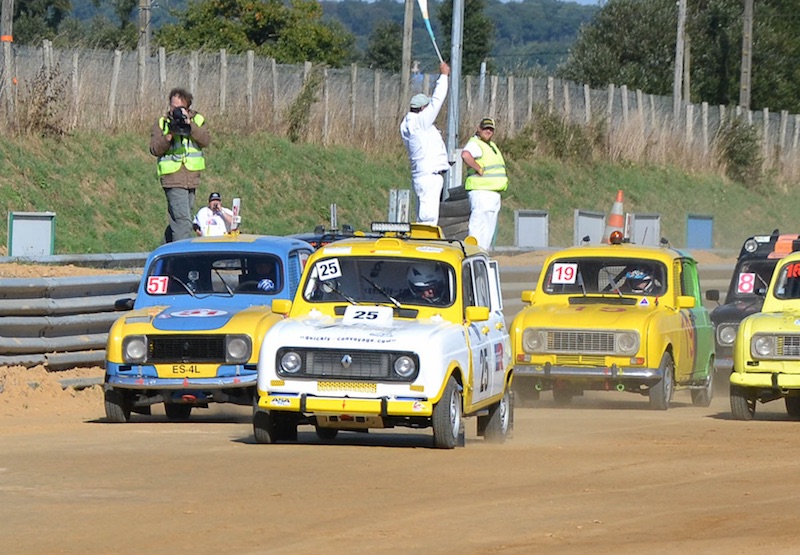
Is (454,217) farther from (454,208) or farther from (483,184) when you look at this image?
(483,184)

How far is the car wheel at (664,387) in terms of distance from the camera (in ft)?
58.9

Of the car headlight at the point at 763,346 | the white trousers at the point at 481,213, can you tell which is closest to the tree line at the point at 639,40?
the white trousers at the point at 481,213

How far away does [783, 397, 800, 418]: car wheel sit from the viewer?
1725cm

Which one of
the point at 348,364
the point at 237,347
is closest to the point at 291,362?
the point at 348,364

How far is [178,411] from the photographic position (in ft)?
54.0

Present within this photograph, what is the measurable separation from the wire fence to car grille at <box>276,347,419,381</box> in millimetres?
22938

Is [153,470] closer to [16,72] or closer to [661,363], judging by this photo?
[661,363]

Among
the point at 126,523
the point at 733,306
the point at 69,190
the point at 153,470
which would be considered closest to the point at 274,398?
the point at 153,470

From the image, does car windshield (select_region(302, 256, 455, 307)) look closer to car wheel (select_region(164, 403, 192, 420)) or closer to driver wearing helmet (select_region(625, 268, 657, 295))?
car wheel (select_region(164, 403, 192, 420))

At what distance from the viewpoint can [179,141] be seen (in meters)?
20.1

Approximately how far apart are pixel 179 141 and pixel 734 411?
23.4ft

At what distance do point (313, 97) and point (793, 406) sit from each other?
26.9m

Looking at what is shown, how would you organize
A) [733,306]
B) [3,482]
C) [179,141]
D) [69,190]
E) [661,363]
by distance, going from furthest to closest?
1. [69,190]
2. [733,306]
3. [179,141]
4. [661,363]
5. [3,482]

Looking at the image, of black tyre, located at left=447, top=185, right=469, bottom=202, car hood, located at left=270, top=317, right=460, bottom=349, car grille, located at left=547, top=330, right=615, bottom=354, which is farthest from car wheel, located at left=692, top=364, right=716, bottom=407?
car hood, located at left=270, top=317, right=460, bottom=349
